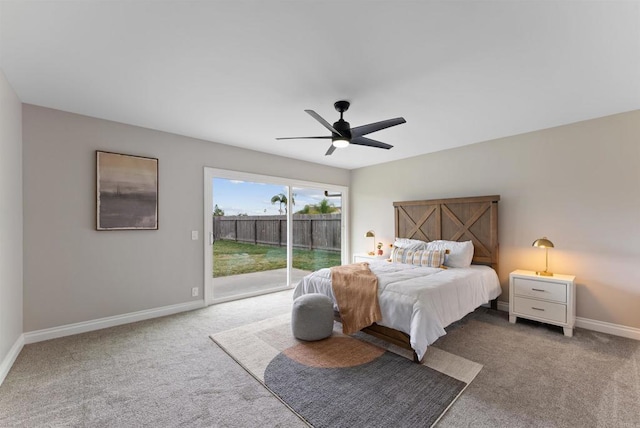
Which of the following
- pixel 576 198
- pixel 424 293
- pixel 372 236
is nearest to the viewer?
pixel 424 293

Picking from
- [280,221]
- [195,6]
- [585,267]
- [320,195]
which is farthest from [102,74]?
[585,267]

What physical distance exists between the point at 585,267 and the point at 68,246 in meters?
6.33

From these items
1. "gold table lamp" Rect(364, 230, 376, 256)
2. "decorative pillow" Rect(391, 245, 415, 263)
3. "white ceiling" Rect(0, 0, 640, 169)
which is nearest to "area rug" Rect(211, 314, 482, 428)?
"decorative pillow" Rect(391, 245, 415, 263)

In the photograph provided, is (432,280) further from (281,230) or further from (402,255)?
(281,230)

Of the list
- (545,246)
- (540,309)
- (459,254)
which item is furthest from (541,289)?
(459,254)

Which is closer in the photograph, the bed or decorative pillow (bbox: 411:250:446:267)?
the bed

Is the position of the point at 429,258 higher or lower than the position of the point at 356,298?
higher

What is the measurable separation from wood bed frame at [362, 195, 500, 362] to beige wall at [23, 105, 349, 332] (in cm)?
372

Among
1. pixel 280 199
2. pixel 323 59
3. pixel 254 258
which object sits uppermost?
pixel 323 59

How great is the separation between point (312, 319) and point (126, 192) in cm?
289

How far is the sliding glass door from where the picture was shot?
4.58 m

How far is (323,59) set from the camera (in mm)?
2236

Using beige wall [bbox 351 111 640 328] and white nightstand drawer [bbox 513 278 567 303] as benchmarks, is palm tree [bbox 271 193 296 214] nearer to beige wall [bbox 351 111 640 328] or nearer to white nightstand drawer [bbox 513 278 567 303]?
beige wall [bbox 351 111 640 328]

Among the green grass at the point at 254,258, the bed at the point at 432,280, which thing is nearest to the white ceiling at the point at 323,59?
the bed at the point at 432,280
